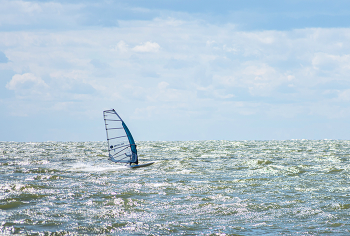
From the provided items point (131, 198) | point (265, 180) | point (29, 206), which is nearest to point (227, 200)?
point (131, 198)

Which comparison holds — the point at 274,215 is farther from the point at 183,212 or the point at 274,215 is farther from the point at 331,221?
the point at 183,212

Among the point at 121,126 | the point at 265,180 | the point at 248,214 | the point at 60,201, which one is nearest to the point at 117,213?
the point at 60,201

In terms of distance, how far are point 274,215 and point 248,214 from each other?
2.38 ft

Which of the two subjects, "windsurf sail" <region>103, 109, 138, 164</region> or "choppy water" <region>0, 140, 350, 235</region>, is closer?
"choppy water" <region>0, 140, 350, 235</region>

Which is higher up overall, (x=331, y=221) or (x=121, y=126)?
(x=121, y=126)

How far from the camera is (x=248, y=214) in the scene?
10555 mm

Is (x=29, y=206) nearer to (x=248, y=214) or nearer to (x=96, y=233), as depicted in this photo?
(x=96, y=233)

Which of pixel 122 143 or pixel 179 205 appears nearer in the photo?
pixel 179 205

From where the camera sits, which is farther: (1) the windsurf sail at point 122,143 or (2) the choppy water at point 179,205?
(1) the windsurf sail at point 122,143

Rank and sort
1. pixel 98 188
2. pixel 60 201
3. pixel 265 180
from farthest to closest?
pixel 265 180
pixel 98 188
pixel 60 201

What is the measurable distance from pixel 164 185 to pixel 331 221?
7.80 m

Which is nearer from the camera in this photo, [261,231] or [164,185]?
[261,231]

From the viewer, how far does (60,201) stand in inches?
490

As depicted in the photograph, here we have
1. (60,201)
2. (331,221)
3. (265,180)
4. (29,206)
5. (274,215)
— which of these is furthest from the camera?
(265,180)
